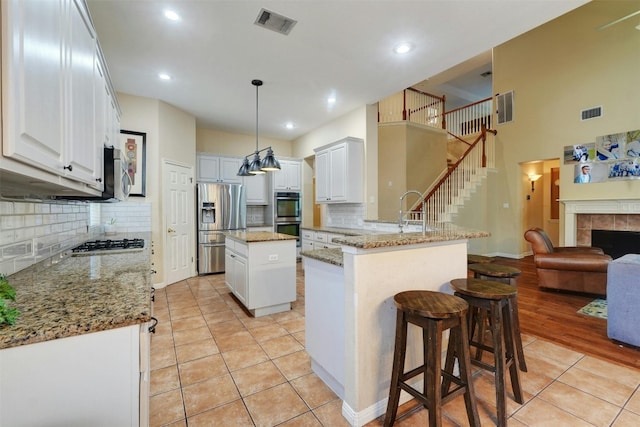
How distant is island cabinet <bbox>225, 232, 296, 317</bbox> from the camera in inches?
127

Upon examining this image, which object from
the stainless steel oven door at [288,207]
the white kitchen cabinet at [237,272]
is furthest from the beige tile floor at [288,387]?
the stainless steel oven door at [288,207]

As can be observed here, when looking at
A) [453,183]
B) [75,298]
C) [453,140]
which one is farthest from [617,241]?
[75,298]

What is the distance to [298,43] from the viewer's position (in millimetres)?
2857

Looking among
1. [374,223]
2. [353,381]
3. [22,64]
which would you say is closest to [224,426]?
[353,381]

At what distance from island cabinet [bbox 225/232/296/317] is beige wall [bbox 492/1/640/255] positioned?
577 centimetres

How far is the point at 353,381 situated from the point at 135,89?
4521 mm

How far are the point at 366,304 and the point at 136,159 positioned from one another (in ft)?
13.5

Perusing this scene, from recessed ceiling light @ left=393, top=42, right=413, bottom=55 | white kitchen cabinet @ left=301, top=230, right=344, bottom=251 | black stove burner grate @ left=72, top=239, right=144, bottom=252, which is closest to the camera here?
black stove burner grate @ left=72, top=239, right=144, bottom=252

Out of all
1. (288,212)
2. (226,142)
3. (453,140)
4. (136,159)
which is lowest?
(288,212)

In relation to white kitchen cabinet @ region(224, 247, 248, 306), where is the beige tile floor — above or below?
below

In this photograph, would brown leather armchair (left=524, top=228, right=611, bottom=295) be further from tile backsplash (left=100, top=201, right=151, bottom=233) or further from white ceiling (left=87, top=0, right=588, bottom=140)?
tile backsplash (left=100, top=201, right=151, bottom=233)

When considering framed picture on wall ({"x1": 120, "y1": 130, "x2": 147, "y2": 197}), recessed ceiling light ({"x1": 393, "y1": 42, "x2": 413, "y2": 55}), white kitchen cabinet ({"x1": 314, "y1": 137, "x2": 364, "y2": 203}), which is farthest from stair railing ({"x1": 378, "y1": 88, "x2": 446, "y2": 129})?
framed picture on wall ({"x1": 120, "y1": 130, "x2": 147, "y2": 197})

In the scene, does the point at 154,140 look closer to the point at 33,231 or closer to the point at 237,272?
the point at 237,272

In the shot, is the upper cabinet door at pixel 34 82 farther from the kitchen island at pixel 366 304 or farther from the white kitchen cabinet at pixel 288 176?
the white kitchen cabinet at pixel 288 176
